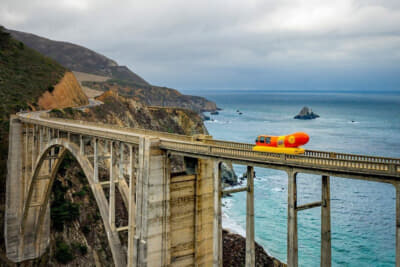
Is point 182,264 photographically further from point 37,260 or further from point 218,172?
point 37,260

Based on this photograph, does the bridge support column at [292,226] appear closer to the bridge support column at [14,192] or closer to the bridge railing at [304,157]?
the bridge railing at [304,157]

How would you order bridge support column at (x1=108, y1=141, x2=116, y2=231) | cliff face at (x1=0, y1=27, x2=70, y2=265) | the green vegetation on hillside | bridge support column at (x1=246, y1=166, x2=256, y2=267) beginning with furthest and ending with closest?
the green vegetation on hillside < cliff face at (x1=0, y1=27, x2=70, y2=265) < bridge support column at (x1=108, y1=141, x2=116, y2=231) < bridge support column at (x1=246, y1=166, x2=256, y2=267)

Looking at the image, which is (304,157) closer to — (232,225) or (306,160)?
(306,160)

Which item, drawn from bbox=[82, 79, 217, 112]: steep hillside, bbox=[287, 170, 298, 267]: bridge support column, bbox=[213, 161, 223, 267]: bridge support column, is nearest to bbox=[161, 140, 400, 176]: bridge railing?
bbox=[213, 161, 223, 267]: bridge support column

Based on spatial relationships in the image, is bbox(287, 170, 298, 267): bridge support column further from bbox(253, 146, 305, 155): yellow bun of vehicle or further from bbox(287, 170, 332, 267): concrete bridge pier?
bbox(253, 146, 305, 155): yellow bun of vehicle

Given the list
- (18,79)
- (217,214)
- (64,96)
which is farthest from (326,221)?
(64,96)

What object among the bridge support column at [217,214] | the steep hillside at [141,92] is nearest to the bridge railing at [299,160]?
the bridge support column at [217,214]

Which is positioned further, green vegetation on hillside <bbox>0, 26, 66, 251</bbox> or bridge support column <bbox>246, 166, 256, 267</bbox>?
green vegetation on hillside <bbox>0, 26, 66, 251</bbox>
